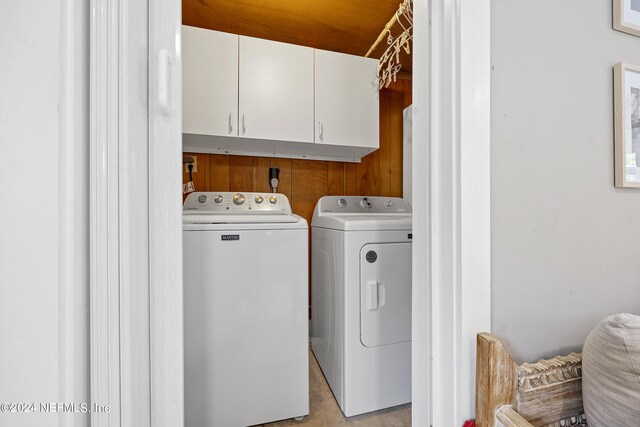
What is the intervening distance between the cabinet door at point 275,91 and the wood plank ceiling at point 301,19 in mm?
150

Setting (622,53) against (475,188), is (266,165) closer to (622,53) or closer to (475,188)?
(475,188)

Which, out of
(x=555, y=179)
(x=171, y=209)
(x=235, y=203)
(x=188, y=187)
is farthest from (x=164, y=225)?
(x=188, y=187)

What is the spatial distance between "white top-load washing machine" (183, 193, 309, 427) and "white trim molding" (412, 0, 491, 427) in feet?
2.20

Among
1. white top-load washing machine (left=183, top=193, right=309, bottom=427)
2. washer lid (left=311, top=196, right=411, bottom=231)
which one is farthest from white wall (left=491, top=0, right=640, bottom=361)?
washer lid (left=311, top=196, right=411, bottom=231)

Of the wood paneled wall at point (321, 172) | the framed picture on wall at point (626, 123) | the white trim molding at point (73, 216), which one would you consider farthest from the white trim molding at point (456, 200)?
the wood paneled wall at point (321, 172)

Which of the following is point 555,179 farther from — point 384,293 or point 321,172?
point 321,172

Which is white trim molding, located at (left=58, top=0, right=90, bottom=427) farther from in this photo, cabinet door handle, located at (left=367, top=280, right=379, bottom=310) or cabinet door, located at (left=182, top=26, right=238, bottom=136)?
cabinet door, located at (left=182, top=26, right=238, bottom=136)

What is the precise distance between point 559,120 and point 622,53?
0.32m

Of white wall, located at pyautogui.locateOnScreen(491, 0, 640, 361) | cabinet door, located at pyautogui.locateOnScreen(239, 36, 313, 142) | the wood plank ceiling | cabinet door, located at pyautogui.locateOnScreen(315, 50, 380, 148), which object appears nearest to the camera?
white wall, located at pyautogui.locateOnScreen(491, 0, 640, 361)

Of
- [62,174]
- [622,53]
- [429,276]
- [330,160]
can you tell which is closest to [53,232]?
Answer: [62,174]

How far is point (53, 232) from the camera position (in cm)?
36

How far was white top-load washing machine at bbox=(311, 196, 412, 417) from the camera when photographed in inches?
48.8

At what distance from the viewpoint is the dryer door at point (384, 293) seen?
126 cm

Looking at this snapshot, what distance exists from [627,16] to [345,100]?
4.17ft
